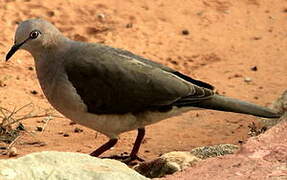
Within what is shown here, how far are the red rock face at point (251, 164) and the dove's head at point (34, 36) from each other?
2337mm

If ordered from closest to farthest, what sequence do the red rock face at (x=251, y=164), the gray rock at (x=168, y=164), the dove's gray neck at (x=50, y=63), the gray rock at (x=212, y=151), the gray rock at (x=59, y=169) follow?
the gray rock at (x=59, y=169) → the red rock face at (x=251, y=164) → the gray rock at (x=168, y=164) → the gray rock at (x=212, y=151) → the dove's gray neck at (x=50, y=63)

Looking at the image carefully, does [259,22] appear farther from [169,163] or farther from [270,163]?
[270,163]

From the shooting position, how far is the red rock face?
436 centimetres

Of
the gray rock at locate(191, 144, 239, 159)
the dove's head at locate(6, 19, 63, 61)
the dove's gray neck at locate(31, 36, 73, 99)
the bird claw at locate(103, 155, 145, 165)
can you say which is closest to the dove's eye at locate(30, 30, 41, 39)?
the dove's head at locate(6, 19, 63, 61)

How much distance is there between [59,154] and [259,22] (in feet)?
23.7

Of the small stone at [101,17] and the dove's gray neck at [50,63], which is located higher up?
the dove's gray neck at [50,63]

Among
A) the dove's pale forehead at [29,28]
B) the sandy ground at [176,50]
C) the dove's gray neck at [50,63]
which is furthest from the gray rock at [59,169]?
the sandy ground at [176,50]

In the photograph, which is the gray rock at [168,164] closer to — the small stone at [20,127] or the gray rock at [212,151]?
the gray rock at [212,151]

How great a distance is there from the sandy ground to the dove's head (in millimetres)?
1161

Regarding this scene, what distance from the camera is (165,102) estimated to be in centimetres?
650

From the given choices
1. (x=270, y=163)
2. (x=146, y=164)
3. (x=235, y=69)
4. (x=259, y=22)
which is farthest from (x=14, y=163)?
(x=259, y=22)

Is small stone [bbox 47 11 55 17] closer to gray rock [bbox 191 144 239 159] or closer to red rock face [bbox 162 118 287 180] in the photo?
gray rock [bbox 191 144 239 159]

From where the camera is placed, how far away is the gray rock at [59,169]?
3.94 metres

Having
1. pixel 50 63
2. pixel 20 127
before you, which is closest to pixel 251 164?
pixel 50 63
